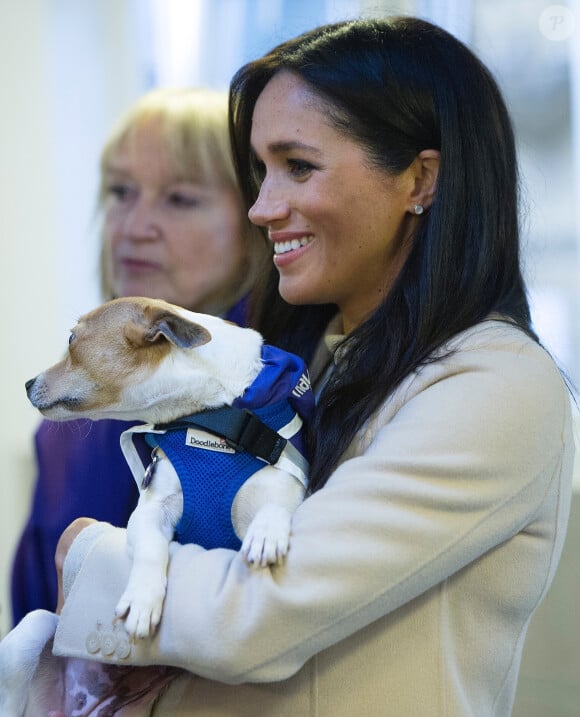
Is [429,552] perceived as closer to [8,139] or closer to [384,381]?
[384,381]

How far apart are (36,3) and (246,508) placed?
240cm

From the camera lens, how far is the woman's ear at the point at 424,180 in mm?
1362

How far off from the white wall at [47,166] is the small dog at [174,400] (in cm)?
156

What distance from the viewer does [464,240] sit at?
1.32 m

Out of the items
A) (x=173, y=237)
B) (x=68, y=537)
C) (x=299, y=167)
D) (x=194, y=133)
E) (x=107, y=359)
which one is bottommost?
(x=68, y=537)

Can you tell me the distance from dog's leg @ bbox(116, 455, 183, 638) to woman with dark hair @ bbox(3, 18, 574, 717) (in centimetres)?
2

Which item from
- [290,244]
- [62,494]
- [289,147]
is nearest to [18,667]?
[62,494]

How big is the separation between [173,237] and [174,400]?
93 centimetres

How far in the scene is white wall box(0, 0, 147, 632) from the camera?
289 cm

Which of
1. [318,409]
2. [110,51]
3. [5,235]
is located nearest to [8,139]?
[5,235]

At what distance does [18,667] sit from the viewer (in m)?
1.27

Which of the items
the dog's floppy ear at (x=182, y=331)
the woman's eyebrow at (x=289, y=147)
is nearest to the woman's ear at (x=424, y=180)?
the woman's eyebrow at (x=289, y=147)

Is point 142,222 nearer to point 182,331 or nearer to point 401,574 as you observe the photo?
point 182,331

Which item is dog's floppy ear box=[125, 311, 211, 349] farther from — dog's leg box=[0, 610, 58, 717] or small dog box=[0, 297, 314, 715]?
dog's leg box=[0, 610, 58, 717]
